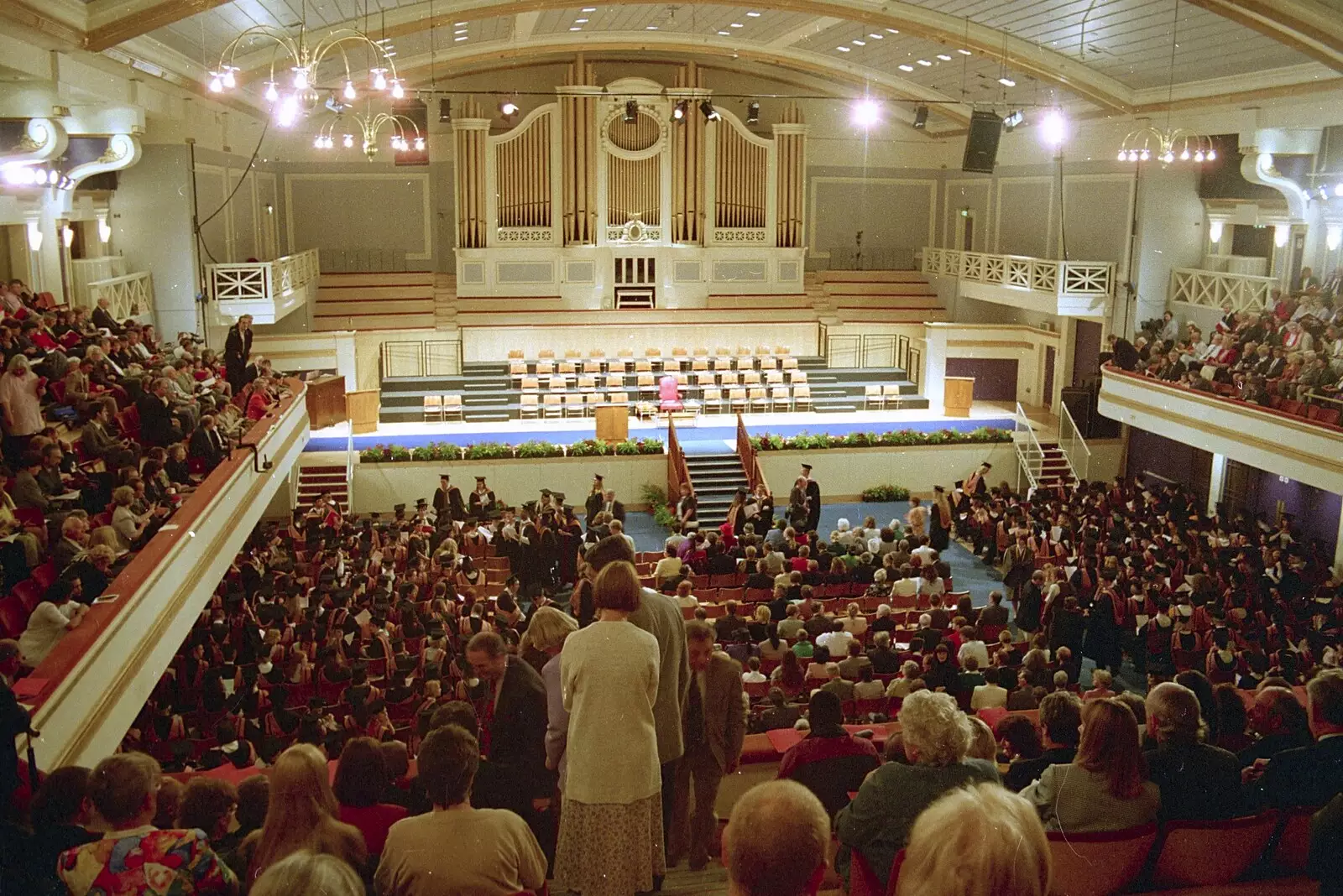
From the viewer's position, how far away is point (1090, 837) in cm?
348

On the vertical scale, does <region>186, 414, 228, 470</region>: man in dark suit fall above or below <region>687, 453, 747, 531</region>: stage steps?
above

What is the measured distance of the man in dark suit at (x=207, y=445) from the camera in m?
10.9

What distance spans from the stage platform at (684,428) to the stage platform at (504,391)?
28 cm

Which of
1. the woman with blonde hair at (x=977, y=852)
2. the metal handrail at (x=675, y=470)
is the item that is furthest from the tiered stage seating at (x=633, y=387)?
the woman with blonde hair at (x=977, y=852)

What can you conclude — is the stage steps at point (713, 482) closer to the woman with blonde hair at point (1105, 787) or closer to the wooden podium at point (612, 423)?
the wooden podium at point (612, 423)

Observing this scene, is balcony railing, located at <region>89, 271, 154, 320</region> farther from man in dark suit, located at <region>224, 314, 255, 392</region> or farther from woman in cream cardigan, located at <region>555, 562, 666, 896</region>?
woman in cream cardigan, located at <region>555, 562, 666, 896</region>

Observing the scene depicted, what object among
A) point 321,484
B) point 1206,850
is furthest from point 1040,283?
point 1206,850

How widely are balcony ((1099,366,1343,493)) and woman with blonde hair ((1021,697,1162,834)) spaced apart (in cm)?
1118

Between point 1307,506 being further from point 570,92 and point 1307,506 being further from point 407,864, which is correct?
point 407,864

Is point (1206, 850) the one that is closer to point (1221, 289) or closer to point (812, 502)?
point (812, 502)

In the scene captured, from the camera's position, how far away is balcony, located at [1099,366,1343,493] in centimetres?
1326

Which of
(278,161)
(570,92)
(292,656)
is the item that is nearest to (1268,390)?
(292,656)

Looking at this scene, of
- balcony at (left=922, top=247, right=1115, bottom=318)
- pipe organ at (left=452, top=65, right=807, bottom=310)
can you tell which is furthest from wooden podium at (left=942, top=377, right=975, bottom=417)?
pipe organ at (left=452, top=65, right=807, bottom=310)

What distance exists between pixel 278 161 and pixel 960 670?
1974cm
